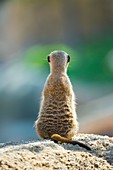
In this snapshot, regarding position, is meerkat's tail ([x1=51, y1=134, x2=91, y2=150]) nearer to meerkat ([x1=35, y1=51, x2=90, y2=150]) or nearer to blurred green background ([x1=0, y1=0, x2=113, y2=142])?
meerkat ([x1=35, y1=51, x2=90, y2=150])

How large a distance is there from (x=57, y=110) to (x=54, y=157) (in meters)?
0.29

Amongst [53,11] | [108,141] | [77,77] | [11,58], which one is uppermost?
[53,11]

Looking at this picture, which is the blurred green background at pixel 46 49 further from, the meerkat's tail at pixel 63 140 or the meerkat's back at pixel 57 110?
the meerkat's tail at pixel 63 140

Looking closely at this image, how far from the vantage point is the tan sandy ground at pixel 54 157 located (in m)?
2.10

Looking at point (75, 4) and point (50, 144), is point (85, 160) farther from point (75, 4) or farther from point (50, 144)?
point (75, 4)

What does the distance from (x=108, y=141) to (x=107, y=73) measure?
772 centimetres

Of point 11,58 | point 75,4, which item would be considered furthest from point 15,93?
point 75,4

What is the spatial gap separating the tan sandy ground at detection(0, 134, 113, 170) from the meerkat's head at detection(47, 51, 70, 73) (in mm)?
334

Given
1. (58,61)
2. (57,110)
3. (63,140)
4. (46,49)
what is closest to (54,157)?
(63,140)

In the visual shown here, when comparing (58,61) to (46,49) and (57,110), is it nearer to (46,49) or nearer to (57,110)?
(57,110)

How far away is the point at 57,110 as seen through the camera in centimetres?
247

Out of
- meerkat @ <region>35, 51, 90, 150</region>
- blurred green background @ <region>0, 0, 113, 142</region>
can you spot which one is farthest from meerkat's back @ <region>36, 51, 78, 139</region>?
blurred green background @ <region>0, 0, 113, 142</region>

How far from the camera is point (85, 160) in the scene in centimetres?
229

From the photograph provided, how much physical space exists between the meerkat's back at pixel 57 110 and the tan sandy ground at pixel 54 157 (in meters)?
0.09
